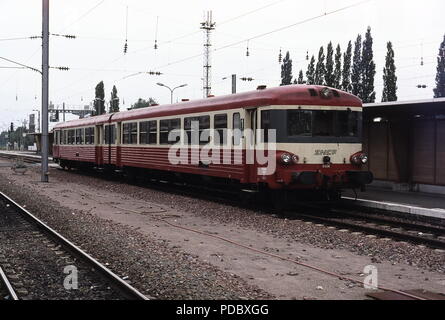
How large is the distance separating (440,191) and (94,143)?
1669 centimetres

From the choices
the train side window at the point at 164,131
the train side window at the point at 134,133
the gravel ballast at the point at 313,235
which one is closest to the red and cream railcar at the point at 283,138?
the gravel ballast at the point at 313,235

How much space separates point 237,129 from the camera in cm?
1414

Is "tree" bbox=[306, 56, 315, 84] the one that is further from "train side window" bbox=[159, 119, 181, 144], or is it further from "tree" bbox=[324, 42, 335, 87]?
"train side window" bbox=[159, 119, 181, 144]

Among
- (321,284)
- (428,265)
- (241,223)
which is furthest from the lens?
(241,223)

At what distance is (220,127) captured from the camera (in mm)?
14961

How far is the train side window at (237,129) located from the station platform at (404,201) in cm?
340

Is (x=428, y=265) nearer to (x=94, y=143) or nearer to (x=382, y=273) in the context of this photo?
(x=382, y=273)

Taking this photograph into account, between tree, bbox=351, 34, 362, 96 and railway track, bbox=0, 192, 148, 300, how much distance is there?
4988 centimetres

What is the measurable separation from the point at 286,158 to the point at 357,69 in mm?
47228

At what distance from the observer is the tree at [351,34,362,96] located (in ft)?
187

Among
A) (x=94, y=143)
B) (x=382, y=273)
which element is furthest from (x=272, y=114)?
(x=94, y=143)

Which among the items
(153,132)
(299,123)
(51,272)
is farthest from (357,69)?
(51,272)

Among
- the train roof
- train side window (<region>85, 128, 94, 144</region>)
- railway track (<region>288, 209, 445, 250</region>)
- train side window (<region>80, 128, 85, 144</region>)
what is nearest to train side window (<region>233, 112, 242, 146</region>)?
the train roof

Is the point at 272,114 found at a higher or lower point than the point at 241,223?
higher
